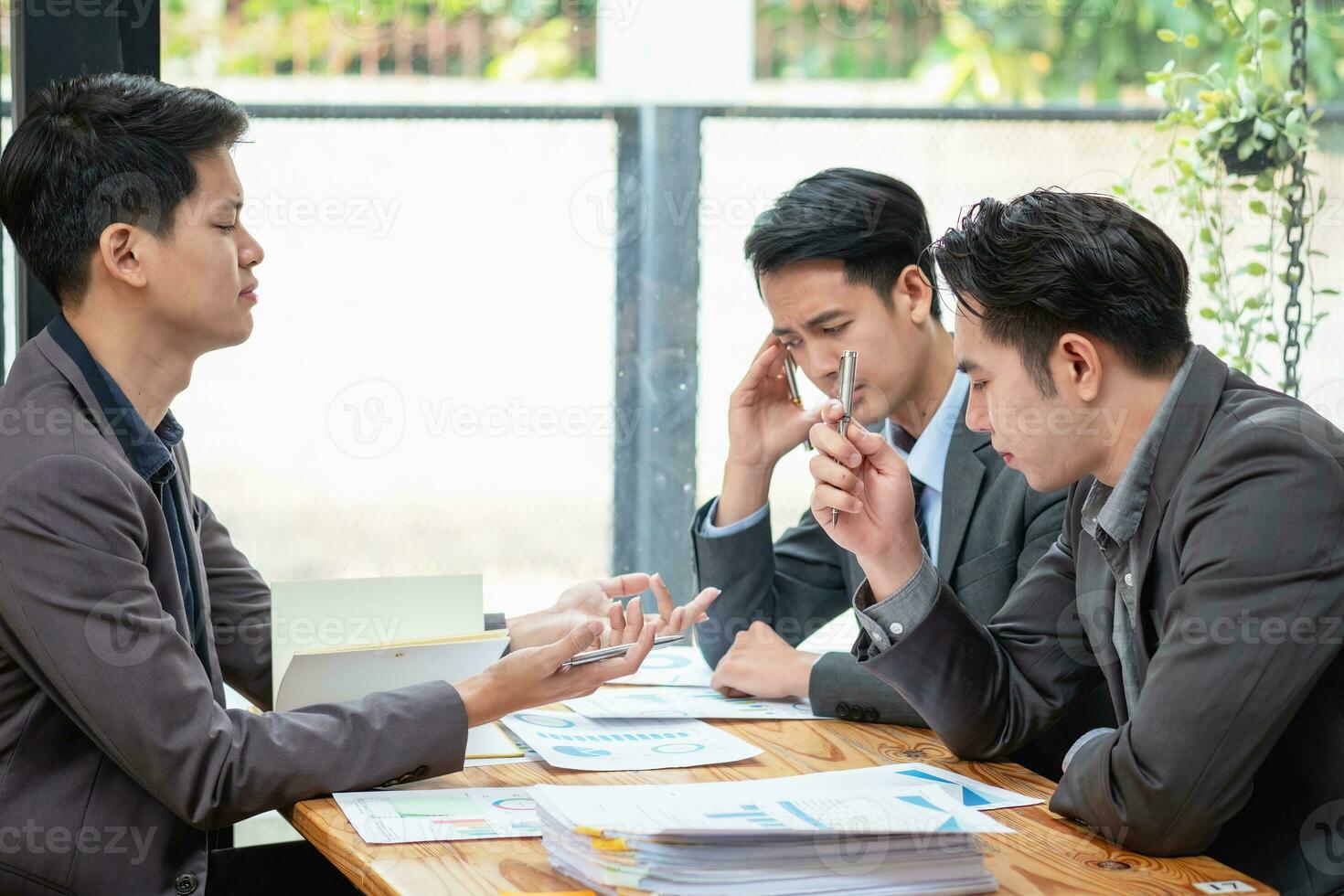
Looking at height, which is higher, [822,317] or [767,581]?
[822,317]

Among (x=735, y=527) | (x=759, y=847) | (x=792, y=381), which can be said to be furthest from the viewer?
(x=792, y=381)

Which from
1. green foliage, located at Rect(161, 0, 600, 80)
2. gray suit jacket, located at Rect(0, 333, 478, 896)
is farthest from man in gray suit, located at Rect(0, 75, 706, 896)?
green foliage, located at Rect(161, 0, 600, 80)

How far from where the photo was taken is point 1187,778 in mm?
1213

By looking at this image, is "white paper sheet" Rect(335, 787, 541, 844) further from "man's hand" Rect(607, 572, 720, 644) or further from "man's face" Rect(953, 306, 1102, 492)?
"man's face" Rect(953, 306, 1102, 492)

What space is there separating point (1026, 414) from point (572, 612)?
80cm

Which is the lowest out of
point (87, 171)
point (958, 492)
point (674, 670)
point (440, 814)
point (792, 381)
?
point (674, 670)

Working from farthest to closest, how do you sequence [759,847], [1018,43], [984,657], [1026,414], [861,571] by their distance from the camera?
1. [1018,43]
2. [861,571]
3. [984,657]
4. [1026,414]
5. [759,847]

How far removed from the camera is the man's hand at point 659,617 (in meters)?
1.75

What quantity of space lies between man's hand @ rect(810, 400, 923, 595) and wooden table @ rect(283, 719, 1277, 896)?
238 mm

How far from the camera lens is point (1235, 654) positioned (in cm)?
120

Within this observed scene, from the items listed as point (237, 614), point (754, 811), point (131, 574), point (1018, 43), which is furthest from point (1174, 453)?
point (1018, 43)

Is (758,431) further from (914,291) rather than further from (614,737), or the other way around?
(614,737)

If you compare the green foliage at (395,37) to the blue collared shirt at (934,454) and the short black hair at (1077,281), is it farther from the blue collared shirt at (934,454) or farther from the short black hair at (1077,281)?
the short black hair at (1077,281)

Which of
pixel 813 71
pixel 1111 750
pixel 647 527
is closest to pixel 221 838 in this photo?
pixel 647 527
